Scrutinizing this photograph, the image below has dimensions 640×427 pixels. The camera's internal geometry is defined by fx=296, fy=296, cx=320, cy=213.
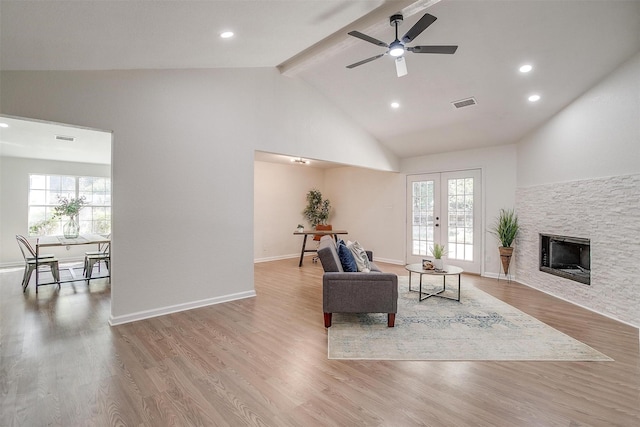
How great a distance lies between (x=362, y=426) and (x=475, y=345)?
169 cm

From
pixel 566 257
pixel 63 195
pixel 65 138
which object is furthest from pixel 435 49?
Answer: pixel 63 195

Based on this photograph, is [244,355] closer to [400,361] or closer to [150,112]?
[400,361]

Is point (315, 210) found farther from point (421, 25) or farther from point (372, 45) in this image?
point (421, 25)

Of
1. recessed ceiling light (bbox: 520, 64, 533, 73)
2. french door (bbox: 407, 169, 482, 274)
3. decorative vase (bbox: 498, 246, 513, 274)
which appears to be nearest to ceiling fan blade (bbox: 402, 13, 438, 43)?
recessed ceiling light (bbox: 520, 64, 533, 73)

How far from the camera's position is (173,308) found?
387 cm

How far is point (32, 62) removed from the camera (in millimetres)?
2730

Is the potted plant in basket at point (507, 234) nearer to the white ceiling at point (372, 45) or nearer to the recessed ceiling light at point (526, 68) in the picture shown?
the white ceiling at point (372, 45)

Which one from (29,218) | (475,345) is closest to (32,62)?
(475,345)

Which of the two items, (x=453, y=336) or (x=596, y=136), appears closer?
(x=453, y=336)

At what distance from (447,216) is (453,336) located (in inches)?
153

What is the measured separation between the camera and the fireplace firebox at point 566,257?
13.9 ft

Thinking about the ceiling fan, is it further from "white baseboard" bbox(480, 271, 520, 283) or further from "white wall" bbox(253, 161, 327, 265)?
"white wall" bbox(253, 161, 327, 265)

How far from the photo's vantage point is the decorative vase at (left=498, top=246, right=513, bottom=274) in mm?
5512

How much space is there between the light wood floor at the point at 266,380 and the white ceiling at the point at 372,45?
2.68m
